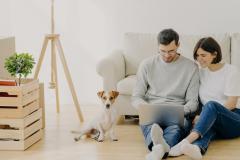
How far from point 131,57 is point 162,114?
1.27 m

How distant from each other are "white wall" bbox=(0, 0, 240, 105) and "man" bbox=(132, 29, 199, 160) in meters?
1.36

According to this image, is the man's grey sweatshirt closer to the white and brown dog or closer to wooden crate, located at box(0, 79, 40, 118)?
the white and brown dog

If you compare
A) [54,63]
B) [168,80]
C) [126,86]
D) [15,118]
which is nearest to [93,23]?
[54,63]

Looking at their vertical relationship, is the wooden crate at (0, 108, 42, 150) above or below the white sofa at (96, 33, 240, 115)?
below

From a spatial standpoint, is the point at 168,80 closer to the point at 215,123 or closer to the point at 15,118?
the point at 215,123

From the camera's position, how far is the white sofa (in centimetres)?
438

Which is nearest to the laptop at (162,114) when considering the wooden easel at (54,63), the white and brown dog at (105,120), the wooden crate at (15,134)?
the white and brown dog at (105,120)

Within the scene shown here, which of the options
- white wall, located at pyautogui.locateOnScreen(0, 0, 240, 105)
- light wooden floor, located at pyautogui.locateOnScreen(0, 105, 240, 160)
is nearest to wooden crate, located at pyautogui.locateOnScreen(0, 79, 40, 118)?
light wooden floor, located at pyautogui.locateOnScreen(0, 105, 240, 160)

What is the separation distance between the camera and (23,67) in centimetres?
380

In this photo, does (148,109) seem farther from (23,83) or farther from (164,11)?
(164,11)

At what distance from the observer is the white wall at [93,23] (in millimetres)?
5141

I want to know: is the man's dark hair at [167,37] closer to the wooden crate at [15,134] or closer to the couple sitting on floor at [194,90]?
the couple sitting on floor at [194,90]

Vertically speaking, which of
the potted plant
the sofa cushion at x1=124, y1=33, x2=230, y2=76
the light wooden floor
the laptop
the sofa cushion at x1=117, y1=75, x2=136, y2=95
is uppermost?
the sofa cushion at x1=124, y1=33, x2=230, y2=76

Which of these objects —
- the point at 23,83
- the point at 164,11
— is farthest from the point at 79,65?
the point at 23,83
